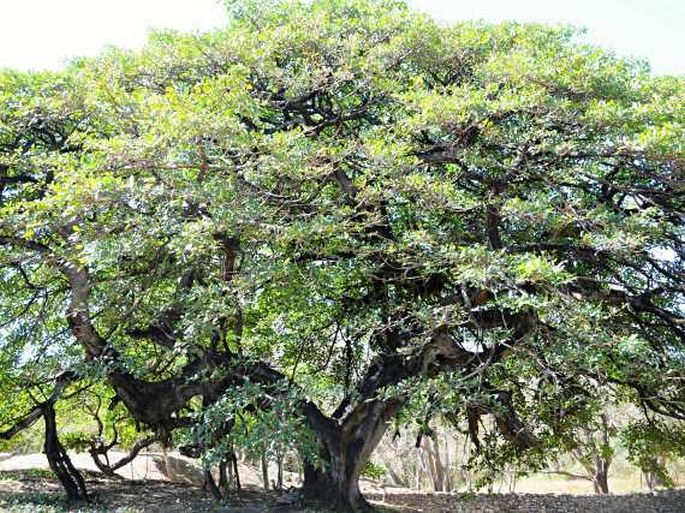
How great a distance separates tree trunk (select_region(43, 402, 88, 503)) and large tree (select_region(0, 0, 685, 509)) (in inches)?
4.3

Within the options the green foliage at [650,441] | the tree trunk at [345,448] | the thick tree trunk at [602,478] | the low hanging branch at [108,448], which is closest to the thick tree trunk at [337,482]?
the tree trunk at [345,448]

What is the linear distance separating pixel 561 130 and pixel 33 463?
13.8 meters

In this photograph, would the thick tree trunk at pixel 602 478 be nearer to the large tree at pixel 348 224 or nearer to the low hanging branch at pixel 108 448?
the large tree at pixel 348 224

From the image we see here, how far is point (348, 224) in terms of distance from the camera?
675cm

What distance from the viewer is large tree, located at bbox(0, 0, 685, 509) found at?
6457mm

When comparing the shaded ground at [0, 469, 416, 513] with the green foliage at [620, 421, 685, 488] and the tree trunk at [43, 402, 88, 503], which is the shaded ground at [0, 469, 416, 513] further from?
the green foliage at [620, 421, 685, 488]

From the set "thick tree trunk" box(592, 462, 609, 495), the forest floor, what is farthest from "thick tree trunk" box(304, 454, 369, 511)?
"thick tree trunk" box(592, 462, 609, 495)

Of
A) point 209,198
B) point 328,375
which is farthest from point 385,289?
point 209,198

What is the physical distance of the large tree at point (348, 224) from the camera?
646cm

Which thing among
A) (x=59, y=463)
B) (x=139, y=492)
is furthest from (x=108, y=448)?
(x=59, y=463)

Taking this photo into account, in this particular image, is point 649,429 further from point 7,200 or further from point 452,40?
point 7,200

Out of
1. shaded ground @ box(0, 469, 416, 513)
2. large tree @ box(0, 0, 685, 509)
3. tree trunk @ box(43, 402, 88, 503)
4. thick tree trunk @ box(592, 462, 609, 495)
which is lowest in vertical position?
thick tree trunk @ box(592, 462, 609, 495)

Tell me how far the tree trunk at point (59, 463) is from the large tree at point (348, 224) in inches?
4.3

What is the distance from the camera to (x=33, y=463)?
15258 mm
